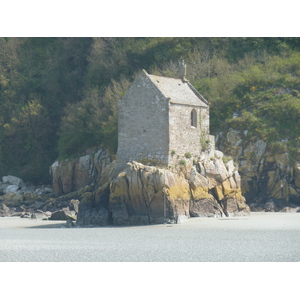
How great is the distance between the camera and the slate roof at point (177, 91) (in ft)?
140

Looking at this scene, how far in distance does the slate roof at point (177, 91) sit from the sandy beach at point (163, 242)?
7.16m

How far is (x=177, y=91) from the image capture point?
144 feet

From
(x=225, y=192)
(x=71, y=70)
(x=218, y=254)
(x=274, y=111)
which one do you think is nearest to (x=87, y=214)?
(x=225, y=192)

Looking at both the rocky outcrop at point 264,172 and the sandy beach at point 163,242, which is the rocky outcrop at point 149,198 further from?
the rocky outcrop at point 264,172

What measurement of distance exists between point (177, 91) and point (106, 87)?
1945 centimetres

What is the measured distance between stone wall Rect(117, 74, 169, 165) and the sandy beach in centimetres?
475

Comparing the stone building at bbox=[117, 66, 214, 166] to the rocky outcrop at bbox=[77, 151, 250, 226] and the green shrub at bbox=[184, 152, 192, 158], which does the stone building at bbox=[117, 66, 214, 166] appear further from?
the rocky outcrop at bbox=[77, 151, 250, 226]

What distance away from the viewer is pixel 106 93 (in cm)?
5900

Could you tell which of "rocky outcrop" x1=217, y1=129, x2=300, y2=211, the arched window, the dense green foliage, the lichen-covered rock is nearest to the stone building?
the arched window

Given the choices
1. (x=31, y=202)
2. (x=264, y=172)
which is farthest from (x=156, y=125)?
(x=31, y=202)

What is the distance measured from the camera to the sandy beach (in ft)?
86.7

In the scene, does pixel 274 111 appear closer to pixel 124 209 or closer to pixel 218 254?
pixel 124 209

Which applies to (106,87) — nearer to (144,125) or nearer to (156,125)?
(144,125)

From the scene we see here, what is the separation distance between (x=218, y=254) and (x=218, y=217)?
1504 centimetres
